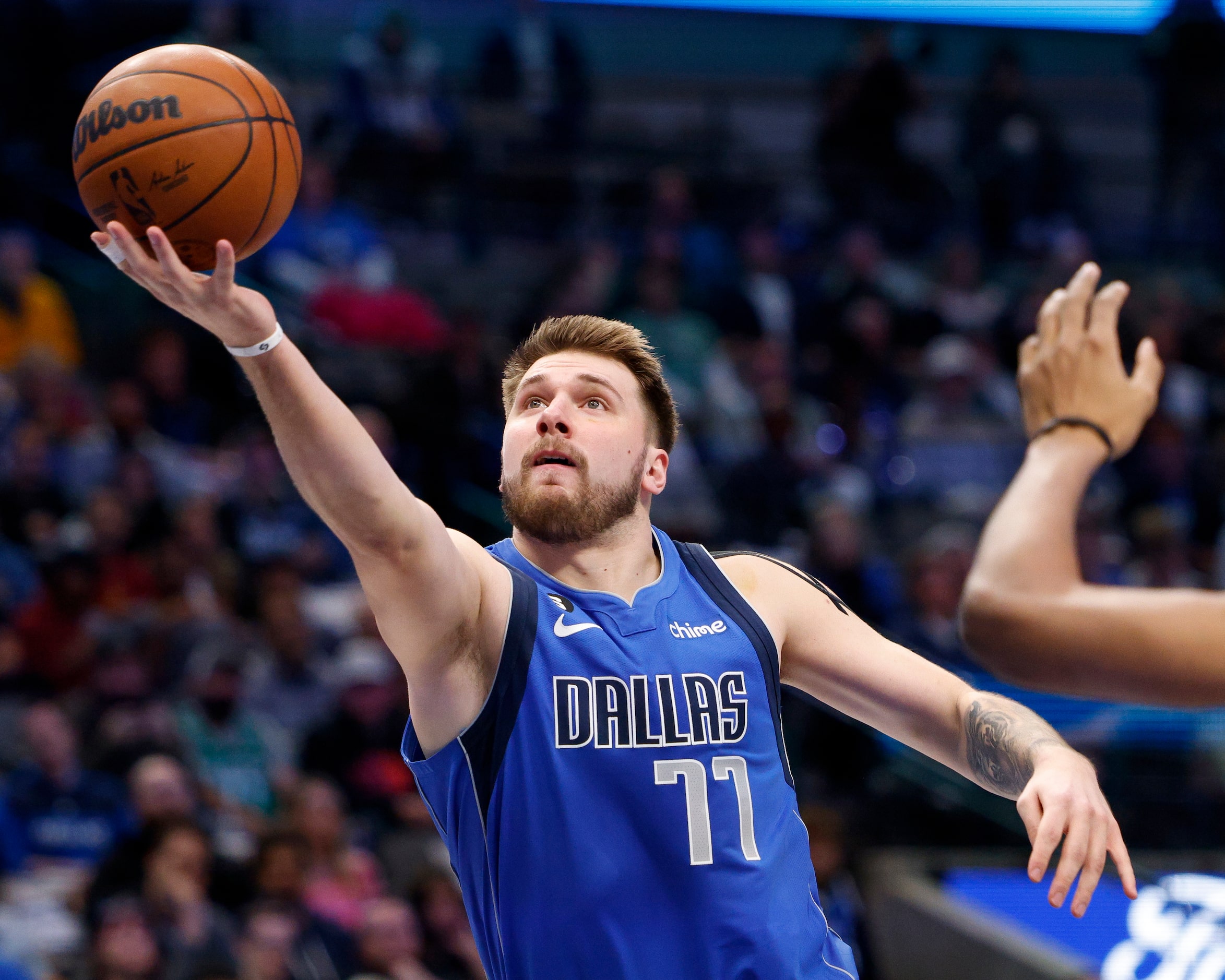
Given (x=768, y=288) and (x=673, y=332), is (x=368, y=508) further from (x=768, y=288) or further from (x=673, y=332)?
(x=768, y=288)

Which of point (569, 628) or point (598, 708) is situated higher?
point (569, 628)

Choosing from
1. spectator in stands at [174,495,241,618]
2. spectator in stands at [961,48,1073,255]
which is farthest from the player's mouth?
spectator in stands at [961,48,1073,255]

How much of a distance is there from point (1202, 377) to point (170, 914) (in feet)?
33.8

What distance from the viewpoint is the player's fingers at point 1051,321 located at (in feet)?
9.68

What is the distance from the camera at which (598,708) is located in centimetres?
310

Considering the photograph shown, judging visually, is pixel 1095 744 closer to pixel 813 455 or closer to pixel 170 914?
pixel 813 455

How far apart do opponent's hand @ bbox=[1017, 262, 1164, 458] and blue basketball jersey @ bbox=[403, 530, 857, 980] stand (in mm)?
942

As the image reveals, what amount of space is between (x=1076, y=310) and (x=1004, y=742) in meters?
0.99

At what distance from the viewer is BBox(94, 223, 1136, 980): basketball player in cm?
271

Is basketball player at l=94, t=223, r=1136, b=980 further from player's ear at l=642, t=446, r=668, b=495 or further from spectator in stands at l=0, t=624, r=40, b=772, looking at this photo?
spectator in stands at l=0, t=624, r=40, b=772

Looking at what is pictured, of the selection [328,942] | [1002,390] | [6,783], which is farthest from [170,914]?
[1002,390]

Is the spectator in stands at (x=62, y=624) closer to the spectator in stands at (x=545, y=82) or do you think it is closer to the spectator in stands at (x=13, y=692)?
the spectator in stands at (x=13, y=692)

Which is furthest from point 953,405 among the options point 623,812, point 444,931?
point 623,812

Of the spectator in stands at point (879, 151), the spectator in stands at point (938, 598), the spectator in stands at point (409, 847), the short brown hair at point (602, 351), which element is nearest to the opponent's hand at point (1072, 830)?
the short brown hair at point (602, 351)
